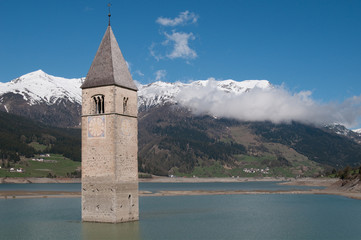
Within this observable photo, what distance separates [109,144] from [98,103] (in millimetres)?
5514

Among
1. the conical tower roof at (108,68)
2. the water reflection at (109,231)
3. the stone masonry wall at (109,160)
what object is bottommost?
the water reflection at (109,231)

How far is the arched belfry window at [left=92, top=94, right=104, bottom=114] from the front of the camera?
5681cm

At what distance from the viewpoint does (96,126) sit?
184ft

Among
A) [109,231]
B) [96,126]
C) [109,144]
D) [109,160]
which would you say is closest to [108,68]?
[96,126]

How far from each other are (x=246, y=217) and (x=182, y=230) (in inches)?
850

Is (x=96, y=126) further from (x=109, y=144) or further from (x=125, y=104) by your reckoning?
(x=125, y=104)

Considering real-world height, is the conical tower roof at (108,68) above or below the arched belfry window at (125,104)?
above

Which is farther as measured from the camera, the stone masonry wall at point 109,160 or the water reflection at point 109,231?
the stone masonry wall at point 109,160

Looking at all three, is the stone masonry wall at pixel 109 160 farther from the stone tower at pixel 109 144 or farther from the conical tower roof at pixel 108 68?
A: the conical tower roof at pixel 108 68

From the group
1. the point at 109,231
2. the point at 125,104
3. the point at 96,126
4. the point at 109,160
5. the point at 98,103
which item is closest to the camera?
the point at 109,231

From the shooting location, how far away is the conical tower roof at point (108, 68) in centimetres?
5694

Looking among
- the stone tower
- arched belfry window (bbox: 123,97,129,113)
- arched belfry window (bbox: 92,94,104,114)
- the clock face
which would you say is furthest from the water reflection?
arched belfry window (bbox: 123,97,129,113)

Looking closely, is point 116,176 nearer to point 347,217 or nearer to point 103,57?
point 103,57

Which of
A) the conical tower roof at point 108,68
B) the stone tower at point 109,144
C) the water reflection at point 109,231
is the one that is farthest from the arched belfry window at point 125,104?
the water reflection at point 109,231
